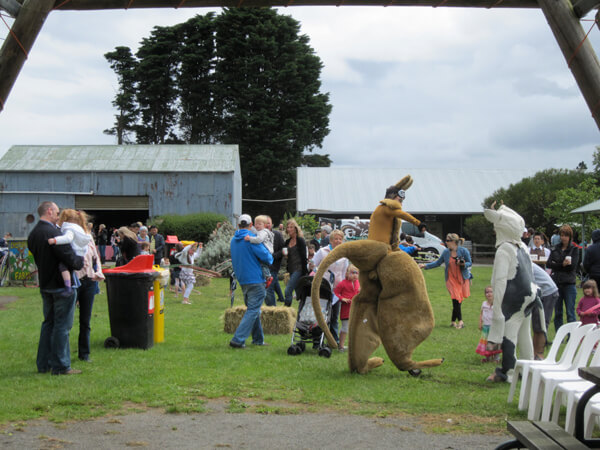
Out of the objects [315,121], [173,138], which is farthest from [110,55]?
Result: [315,121]

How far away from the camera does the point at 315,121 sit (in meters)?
48.2

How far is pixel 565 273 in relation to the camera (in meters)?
10.3

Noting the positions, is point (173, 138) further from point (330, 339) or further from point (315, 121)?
point (330, 339)

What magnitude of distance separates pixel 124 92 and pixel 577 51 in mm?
50672

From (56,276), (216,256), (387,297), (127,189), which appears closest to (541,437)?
(387,297)

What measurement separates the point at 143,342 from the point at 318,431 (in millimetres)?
4447

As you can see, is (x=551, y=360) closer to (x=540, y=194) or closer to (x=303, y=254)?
(x=303, y=254)

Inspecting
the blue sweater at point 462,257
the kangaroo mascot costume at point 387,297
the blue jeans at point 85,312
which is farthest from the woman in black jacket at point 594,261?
the blue jeans at point 85,312

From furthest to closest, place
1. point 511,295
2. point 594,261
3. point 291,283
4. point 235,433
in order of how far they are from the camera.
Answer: point 291,283
point 594,261
point 511,295
point 235,433

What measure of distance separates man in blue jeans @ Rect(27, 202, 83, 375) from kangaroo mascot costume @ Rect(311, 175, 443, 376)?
2981mm

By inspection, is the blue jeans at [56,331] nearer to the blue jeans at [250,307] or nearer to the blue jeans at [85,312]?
the blue jeans at [85,312]

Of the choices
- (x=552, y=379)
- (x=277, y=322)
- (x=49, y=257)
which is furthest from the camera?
(x=277, y=322)

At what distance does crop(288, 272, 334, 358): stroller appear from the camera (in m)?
8.70

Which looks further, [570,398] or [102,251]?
[102,251]
